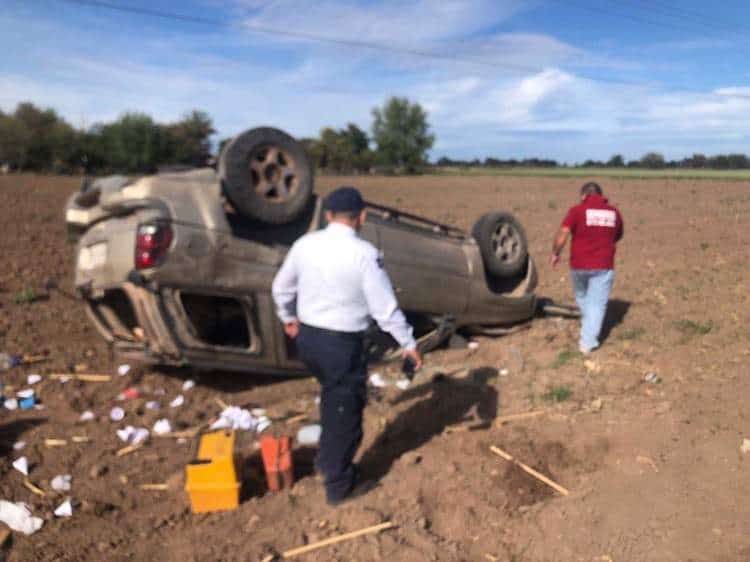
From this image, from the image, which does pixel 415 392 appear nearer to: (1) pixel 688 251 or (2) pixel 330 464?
(2) pixel 330 464

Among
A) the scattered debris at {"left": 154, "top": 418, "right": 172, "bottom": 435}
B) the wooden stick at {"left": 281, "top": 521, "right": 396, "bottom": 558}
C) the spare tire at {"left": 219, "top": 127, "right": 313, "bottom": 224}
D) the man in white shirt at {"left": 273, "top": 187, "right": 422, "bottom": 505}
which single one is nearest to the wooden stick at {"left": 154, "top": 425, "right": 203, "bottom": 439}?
the scattered debris at {"left": 154, "top": 418, "right": 172, "bottom": 435}

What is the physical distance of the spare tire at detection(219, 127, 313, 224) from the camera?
467cm

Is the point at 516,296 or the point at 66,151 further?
the point at 66,151

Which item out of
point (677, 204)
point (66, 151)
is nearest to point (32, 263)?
point (677, 204)

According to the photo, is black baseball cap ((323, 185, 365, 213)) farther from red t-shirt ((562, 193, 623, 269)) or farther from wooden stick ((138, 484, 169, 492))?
red t-shirt ((562, 193, 623, 269))

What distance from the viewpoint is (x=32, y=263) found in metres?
9.88

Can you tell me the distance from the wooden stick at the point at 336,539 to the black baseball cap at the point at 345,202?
5.68ft

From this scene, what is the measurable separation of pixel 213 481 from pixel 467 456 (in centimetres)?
166

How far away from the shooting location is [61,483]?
13.6 feet

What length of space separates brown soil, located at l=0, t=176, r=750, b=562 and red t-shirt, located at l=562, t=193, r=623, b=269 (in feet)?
2.88

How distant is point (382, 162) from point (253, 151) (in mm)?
89386

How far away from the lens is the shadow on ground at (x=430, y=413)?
178 inches

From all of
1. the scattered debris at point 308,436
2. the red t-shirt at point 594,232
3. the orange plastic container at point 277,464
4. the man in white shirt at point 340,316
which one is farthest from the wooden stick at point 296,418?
the red t-shirt at point 594,232

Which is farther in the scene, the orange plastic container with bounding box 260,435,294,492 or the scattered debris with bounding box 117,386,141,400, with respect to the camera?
the scattered debris with bounding box 117,386,141,400
